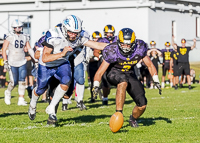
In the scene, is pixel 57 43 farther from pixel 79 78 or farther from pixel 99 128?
pixel 79 78

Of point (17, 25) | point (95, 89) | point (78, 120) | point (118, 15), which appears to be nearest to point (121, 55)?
point (95, 89)

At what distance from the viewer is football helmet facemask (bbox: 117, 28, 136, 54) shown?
709cm

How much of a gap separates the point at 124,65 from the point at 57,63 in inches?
41.8

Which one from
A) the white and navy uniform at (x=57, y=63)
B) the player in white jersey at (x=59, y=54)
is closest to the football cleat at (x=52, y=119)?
the player in white jersey at (x=59, y=54)

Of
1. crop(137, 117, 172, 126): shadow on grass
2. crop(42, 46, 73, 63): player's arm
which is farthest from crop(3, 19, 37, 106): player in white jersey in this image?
crop(42, 46, 73, 63): player's arm

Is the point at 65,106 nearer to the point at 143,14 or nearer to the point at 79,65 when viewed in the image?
the point at 79,65

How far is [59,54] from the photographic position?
283 inches

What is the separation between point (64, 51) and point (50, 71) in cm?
75

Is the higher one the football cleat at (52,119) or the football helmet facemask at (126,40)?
the football helmet facemask at (126,40)

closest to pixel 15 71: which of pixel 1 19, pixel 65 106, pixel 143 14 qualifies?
pixel 65 106

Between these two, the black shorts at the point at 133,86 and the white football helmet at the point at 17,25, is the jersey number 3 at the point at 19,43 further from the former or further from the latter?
the black shorts at the point at 133,86

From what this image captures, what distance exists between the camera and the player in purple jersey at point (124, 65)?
7.15 metres

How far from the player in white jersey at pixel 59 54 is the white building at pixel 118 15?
23468 mm

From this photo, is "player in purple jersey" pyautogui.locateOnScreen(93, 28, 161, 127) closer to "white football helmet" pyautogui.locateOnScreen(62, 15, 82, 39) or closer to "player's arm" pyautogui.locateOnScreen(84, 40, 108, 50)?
"player's arm" pyautogui.locateOnScreen(84, 40, 108, 50)
